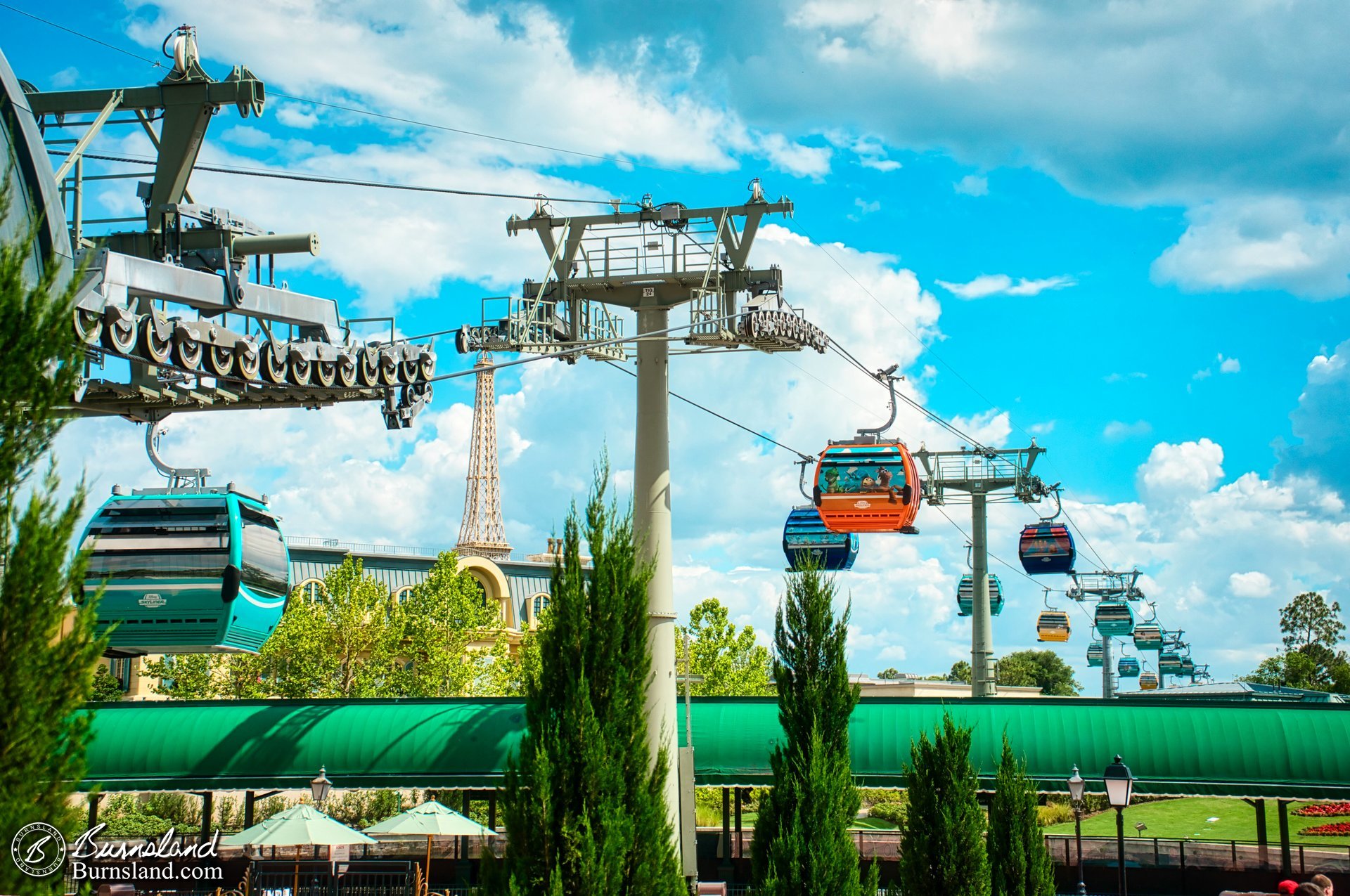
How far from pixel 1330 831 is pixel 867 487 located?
80.2ft

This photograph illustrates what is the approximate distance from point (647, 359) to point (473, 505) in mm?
116341

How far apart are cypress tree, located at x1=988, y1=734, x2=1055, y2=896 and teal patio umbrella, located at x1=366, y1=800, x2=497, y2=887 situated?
9776 millimetres

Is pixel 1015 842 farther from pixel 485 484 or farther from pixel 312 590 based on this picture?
pixel 485 484

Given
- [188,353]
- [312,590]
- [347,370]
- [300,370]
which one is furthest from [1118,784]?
[312,590]

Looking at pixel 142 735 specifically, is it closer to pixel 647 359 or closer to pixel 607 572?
pixel 647 359

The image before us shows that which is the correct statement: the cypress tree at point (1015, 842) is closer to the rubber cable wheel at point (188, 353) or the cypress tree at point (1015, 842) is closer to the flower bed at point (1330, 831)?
the rubber cable wheel at point (188, 353)

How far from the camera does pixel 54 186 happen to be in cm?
1237

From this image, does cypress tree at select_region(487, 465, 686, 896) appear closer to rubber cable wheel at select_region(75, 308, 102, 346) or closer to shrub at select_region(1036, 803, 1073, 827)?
rubber cable wheel at select_region(75, 308, 102, 346)

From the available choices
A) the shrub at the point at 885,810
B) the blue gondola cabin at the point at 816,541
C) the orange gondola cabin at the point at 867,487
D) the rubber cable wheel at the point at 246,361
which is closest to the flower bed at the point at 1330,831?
the shrub at the point at 885,810

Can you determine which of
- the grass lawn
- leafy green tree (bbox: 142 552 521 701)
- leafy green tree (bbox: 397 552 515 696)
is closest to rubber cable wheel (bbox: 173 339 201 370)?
the grass lawn

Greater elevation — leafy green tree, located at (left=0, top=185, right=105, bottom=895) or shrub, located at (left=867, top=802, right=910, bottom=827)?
leafy green tree, located at (left=0, top=185, right=105, bottom=895)

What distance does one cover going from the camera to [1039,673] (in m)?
132

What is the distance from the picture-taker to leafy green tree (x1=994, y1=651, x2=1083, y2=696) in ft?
417

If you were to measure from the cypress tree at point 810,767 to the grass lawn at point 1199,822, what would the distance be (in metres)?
27.9
